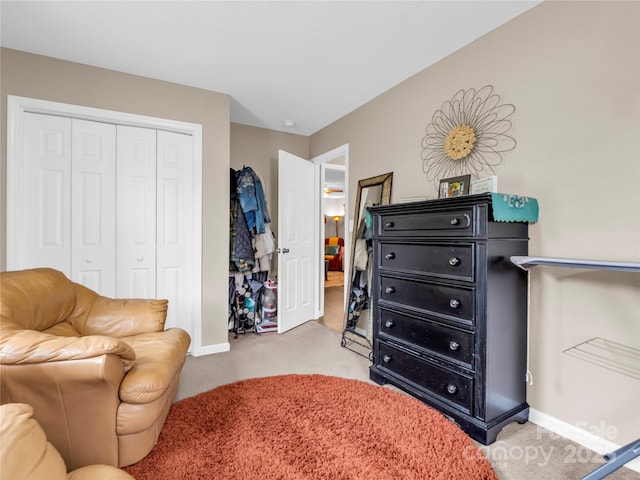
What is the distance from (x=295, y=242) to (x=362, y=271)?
969 mm

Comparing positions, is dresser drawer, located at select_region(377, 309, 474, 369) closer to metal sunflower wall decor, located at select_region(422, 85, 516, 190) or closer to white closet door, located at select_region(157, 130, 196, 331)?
metal sunflower wall decor, located at select_region(422, 85, 516, 190)

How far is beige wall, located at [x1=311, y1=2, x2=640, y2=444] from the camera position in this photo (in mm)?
1498

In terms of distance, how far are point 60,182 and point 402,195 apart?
113 inches

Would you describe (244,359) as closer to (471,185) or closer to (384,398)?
(384,398)

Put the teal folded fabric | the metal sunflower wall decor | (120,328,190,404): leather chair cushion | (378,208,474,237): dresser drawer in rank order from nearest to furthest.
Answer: (120,328,190,404): leather chair cushion → the teal folded fabric → (378,208,474,237): dresser drawer → the metal sunflower wall decor

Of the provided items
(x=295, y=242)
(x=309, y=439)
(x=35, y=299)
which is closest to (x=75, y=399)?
(x=35, y=299)

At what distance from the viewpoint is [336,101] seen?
3191 millimetres

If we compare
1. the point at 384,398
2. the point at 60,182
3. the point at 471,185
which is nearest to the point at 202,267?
the point at 60,182

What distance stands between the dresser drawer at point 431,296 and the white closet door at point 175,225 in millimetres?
1857

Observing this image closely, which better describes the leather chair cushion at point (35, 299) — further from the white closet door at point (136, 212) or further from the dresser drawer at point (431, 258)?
the dresser drawer at point (431, 258)

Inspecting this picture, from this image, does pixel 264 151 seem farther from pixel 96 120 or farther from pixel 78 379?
pixel 78 379

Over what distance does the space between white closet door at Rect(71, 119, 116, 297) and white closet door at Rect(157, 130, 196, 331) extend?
14.6 inches

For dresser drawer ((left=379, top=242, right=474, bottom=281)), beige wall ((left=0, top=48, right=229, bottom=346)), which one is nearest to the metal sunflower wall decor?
dresser drawer ((left=379, top=242, right=474, bottom=281))

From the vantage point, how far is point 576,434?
165cm
